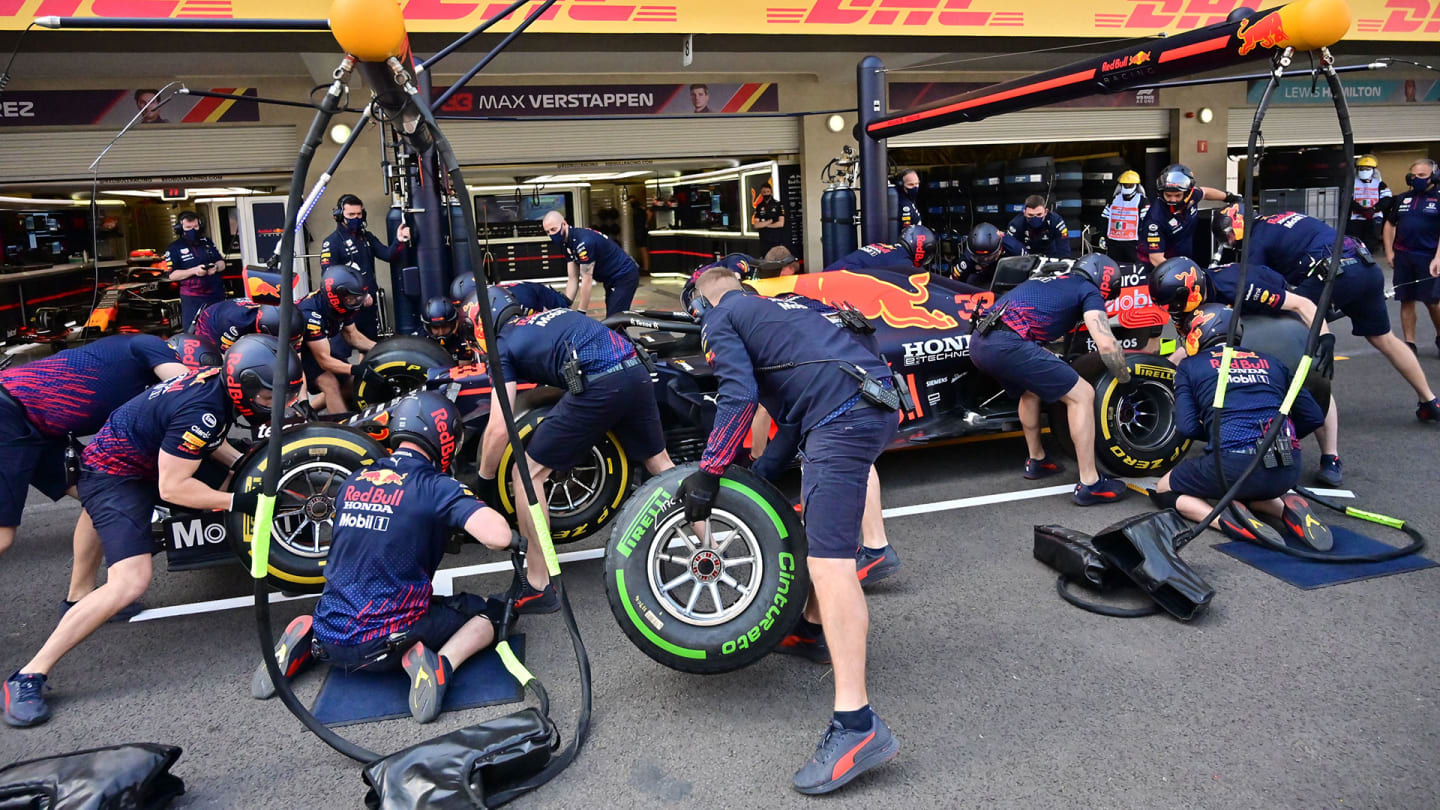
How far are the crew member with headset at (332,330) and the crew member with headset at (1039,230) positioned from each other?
6560mm

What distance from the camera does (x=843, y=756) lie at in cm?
300

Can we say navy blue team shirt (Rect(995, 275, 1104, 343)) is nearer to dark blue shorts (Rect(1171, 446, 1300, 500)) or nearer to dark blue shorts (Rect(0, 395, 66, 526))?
dark blue shorts (Rect(1171, 446, 1300, 500))

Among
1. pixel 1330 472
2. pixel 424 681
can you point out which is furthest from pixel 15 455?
pixel 1330 472

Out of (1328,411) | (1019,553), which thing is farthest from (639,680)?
(1328,411)

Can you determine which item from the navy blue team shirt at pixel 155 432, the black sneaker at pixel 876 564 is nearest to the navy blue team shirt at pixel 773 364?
the black sneaker at pixel 876 564

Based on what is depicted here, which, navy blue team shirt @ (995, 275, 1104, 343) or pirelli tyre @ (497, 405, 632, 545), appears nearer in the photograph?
pirelli tyre @ (497, 405, 632, 545)

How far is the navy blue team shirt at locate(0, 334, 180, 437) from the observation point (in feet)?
14.3

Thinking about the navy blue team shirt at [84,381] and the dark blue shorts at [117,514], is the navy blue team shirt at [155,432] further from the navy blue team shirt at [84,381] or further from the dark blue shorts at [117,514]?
the navy blue team shirt at [84,381]

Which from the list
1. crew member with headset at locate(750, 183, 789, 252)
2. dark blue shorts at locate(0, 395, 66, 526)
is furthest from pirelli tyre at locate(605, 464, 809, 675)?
crew member with headset at locate(750, 183, 789, 252)

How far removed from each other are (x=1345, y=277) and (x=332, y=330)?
7029 mm

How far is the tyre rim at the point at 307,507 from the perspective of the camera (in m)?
4.48

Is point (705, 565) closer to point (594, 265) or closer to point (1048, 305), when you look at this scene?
point (1048, 305)

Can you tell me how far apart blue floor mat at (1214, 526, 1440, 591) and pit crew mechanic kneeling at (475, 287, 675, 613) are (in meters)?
2.92

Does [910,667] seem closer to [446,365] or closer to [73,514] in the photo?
[446,365]
